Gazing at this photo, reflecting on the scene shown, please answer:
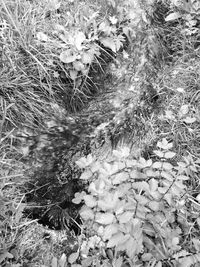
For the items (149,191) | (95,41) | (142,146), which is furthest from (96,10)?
(149,191)

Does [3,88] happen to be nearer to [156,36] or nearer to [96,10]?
[96,10]

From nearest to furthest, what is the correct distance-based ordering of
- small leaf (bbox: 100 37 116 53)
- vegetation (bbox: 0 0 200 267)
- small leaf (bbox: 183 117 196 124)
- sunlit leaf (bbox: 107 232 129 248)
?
sunlit leaf (bbox: 107 232 129 248) < vegetation (bbox: 0 0 200 267) < small leaf (bbox: 183 117 196 124) < small leaf (bbox: 100 37 116 53)

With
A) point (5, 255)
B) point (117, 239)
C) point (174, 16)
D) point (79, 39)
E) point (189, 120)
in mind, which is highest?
point (174, 16)

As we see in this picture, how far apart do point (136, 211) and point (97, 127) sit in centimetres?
127

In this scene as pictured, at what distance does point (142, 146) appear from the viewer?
2781 millimetres

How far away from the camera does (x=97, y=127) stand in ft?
9.57

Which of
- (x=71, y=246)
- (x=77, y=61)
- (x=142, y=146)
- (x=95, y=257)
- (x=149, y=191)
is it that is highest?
(x=77, y=61)

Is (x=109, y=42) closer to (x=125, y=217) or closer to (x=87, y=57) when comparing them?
(x=87, y=57)

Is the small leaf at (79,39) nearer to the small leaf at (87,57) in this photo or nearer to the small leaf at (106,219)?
the small leaf at (87,57)

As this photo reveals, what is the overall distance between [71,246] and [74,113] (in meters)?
1.29

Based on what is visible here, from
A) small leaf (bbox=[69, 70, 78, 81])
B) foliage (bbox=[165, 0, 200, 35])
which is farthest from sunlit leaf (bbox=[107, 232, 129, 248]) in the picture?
foliage (bbox=[165, 0, 200, 35])

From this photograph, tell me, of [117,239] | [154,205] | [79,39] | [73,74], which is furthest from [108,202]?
[79,39]

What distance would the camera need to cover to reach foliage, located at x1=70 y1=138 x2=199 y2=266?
167 cm

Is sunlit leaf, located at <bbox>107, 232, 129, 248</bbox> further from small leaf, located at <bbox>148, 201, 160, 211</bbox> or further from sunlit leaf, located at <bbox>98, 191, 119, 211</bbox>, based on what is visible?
small leaf, located at <bbox>148, 201, 160, 211</bbox>
